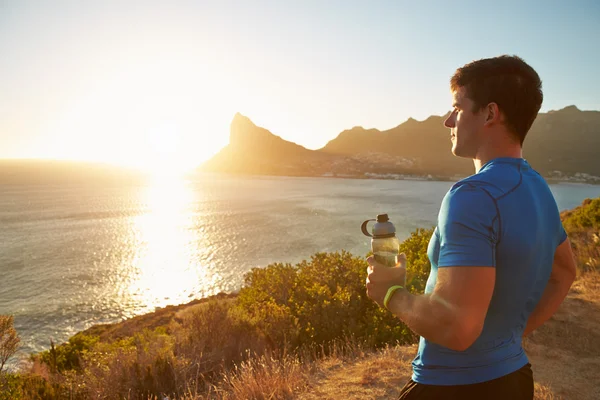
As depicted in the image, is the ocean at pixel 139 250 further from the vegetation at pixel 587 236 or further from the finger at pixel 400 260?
the finger at pixel 400 260

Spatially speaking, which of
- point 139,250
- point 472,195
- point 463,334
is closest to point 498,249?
point 472,195

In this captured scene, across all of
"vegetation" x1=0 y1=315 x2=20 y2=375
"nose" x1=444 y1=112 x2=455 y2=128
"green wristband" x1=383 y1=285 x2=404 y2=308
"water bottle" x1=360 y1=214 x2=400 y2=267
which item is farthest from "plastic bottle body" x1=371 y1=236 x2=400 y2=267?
"vegetation" x1=0 y1=315 x2=20 y2=375

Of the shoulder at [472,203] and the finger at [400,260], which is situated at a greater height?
the shoulder at [472,203]

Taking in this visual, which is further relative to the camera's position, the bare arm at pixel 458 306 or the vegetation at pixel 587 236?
the vegetation at pixel 587 236

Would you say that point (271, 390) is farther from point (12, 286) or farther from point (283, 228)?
point (283, 228)

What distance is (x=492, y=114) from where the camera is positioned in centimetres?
154

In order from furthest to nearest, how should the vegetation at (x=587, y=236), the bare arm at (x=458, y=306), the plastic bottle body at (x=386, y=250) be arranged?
the vegetation at (x=587, y=236) → the plastic bottle body at (x=386, y=250) → the bare arm at (x=458, y=306)

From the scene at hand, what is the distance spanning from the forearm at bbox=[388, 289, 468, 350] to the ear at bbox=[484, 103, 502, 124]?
798mm

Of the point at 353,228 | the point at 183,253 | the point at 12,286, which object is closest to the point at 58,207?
the point at 183,253

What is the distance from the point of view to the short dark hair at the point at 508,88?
1500 mm

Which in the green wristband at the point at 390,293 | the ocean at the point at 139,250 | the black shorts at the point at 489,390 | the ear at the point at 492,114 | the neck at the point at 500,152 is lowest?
the ocean at the point at 139,250

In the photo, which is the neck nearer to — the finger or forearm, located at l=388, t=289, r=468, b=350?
the finger

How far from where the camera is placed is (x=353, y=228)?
55250 mm

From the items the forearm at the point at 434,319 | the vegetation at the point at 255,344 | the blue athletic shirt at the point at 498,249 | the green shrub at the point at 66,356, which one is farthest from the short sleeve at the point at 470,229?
the green shrub at the point at 66,356
